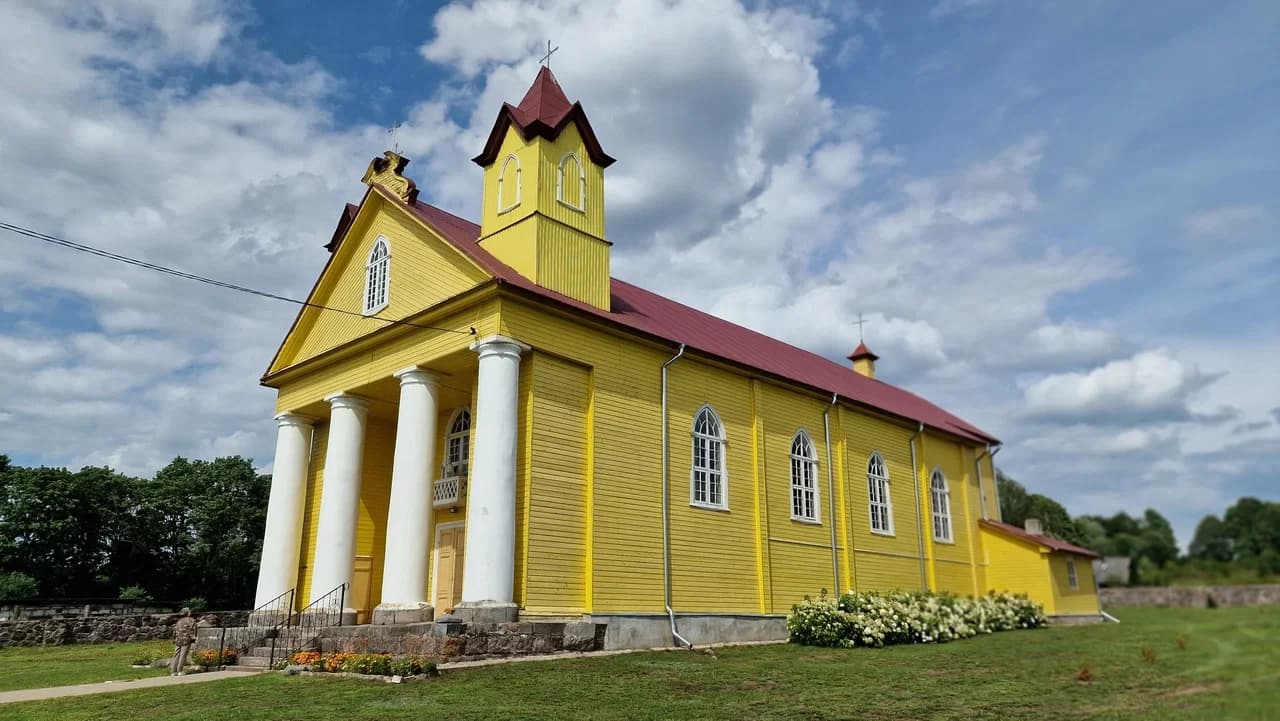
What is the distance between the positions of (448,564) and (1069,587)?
23.5 m

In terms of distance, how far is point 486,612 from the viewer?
53.1 ft

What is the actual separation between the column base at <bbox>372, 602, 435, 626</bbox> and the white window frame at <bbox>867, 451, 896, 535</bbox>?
14.3m

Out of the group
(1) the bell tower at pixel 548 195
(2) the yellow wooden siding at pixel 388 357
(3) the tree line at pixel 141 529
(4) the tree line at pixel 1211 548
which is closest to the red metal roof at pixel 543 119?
(1) the bell tower at pixel 548 195

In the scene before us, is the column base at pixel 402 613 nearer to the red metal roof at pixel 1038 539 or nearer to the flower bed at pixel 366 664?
the flower bed at pixel 366 664

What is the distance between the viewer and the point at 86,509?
3494 cm

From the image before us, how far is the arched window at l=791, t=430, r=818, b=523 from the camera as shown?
24.3 m

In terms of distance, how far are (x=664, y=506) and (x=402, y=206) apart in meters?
9.30

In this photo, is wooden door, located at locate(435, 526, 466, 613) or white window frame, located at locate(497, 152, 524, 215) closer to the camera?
white window frame, located at locate(497, 152, 524, 215)

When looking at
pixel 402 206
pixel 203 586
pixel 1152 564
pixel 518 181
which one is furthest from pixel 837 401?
pixel 203 586

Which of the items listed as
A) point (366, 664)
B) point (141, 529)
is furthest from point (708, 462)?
point (141, 529)

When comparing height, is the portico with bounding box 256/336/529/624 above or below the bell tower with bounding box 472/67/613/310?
below

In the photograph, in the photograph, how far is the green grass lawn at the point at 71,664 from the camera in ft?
52.0

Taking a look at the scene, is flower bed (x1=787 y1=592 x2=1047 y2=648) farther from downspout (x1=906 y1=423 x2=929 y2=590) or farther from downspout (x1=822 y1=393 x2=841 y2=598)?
downspout (x1=906 y1=423 x2=929 y2=590)

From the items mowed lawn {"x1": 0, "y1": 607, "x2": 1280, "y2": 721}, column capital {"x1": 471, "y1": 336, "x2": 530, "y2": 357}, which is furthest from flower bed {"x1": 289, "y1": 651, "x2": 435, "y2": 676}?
column capital {"x1": 471, "y1": 336, "x2": 530, "y2": 357}
